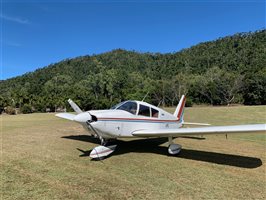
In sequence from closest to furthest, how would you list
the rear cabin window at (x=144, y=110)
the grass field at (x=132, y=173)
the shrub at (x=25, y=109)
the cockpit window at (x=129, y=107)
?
the grass field at (x=132, y=173)
the cockpit window at (x=129, y=107)
the rear cabin window at (x=144, y=110)
the shrub at (x=25, y=109)

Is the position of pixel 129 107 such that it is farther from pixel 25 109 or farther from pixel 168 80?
pixel 168 80

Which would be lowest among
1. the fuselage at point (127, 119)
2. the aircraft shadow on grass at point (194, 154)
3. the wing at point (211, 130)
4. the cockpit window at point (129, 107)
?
the aircraft shadow on grass at point (194, 154)

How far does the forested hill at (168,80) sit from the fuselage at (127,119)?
4218cm

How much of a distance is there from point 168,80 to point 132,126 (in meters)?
61.1

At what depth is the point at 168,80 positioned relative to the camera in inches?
2677

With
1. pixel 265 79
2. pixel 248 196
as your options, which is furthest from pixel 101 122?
pixel 265 79

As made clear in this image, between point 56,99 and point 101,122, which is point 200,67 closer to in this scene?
point 56,99

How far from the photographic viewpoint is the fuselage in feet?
24.0

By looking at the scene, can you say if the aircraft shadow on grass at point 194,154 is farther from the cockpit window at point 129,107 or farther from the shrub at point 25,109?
the shrub at point 25,109

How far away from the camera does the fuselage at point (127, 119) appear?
24.0 feet

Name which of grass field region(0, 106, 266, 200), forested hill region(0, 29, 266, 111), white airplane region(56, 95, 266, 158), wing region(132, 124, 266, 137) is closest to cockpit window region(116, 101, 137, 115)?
white airplane region(56, 95, 266, 158)

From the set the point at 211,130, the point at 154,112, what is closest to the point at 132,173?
the point at 211,130

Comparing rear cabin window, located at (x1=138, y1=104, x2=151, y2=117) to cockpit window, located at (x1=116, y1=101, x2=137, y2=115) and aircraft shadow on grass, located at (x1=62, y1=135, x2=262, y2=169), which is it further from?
aircraft shadow on grass, located at (x1=62, y1=135, x2=262, y2=169)

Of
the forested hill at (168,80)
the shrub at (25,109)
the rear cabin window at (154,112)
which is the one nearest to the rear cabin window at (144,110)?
the rear cabin window at (154,112)
